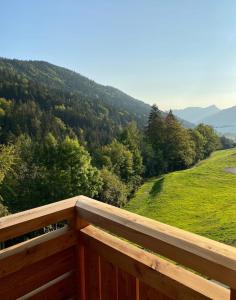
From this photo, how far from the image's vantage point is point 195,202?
3278 cm

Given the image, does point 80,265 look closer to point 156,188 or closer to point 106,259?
point 106,259

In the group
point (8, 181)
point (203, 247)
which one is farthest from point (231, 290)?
point (8, 181)

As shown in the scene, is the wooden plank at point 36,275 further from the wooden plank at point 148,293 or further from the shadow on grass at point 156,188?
the shadow on grass at point 156,188

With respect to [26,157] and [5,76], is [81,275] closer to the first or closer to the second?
[26,157]

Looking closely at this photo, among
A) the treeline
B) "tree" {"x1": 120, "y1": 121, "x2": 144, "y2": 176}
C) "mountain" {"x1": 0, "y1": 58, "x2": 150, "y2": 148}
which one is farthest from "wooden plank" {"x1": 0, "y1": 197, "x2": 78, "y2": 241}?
"mountain" {"x1": 0, "y1": 58, "x2": 150, "y2": 148}

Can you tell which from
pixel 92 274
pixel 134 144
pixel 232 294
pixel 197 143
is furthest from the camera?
pixel 197 143

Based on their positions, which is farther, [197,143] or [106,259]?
[197,143]

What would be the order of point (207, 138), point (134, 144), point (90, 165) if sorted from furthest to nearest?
point (207, 138)
point (134, 144)
point (90, 165)

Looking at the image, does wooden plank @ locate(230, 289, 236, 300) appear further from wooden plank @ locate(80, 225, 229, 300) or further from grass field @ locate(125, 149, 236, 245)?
grass field @ locate(125, 149, 236, 245)

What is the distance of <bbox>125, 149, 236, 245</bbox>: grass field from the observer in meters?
24.5

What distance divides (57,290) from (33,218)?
59 centimetres

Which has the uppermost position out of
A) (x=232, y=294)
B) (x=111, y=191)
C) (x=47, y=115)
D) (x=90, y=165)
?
(x=47, y=115)

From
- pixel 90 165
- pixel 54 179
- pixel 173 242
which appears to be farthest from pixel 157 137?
pixel 173 242

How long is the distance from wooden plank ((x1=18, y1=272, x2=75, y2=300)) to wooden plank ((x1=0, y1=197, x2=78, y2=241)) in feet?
1.40
